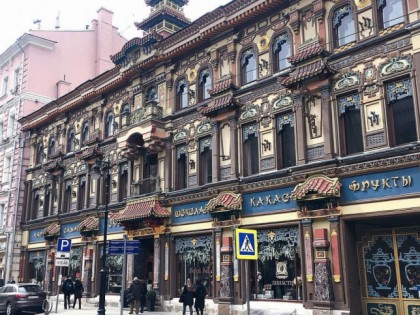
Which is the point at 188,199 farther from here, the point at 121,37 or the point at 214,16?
the point at 121,37

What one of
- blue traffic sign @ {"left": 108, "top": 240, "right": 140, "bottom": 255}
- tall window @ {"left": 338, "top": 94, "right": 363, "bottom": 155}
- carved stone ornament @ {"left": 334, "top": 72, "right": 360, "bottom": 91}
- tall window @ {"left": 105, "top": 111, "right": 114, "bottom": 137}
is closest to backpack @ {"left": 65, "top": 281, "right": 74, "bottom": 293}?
tall window @ {"left": 105, "top": 111, "right": 114, "bottom": 137}

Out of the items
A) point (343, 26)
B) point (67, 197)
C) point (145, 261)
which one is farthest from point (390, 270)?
point (67, 197)

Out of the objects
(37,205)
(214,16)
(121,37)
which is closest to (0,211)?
(37,205)

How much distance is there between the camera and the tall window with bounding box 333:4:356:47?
56.5 feet

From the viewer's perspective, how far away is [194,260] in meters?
21.4

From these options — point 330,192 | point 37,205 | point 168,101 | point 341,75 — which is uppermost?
point 168,101

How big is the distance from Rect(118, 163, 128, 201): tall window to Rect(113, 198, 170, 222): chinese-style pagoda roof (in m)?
2.17

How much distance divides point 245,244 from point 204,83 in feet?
42.7

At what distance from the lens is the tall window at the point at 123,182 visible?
26.4 meters

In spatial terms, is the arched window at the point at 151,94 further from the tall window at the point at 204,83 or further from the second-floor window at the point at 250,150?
the second-floor window at the point at 250,150

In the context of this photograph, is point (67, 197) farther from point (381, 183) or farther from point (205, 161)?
point (381, 183)

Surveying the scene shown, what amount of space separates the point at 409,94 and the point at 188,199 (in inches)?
423

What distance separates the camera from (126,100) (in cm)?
2727

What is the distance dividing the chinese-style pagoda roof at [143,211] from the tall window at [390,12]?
12601 millimetres
